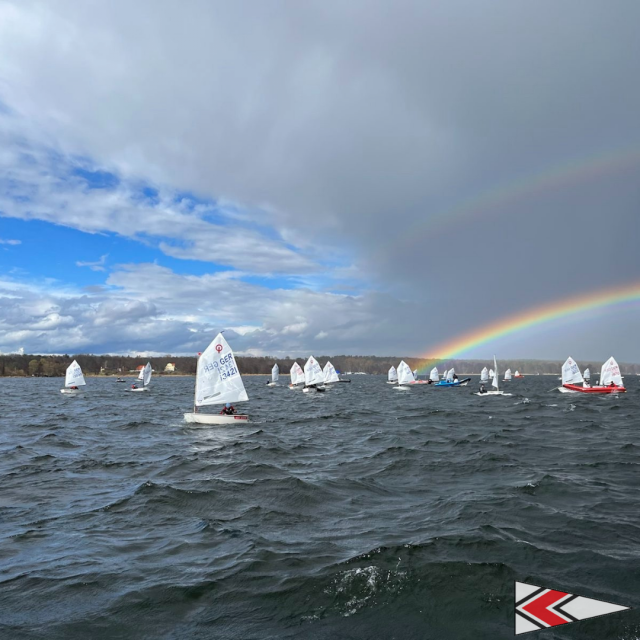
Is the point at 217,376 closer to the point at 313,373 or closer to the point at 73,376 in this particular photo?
the point at 313,373

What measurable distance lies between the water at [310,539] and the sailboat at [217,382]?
11.0m

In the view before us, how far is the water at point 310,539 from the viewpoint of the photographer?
9156mm

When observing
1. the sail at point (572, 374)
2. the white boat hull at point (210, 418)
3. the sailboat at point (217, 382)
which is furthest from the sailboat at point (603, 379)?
the white boat hull at point (210, 418)

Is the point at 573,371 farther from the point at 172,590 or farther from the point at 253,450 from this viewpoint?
the point at 172,590

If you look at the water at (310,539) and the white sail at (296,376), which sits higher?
the white sail at (296,376)

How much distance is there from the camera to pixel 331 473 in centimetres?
2181

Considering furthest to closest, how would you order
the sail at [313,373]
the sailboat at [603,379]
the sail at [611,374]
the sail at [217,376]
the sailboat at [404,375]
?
the sailboat at [404,375] < the sail at [313,373] < the sail at [611,374] < the sailboat at [603,379] < the sail at [217,376]

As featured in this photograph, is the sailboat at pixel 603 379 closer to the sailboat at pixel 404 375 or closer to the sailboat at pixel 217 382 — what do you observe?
the sailboat at pixel 404 375

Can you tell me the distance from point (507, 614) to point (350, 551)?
3.98 metres

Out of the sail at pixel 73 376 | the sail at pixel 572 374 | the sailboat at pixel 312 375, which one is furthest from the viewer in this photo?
the sailboat at pixel 312 375

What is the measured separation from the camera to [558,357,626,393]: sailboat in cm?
8120

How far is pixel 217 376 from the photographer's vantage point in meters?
40.6

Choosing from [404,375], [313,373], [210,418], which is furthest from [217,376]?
[404,375]

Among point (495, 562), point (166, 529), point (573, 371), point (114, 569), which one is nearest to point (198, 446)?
point (166, 529)
